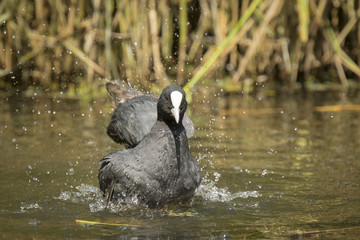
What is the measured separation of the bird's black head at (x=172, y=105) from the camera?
12.1 ft

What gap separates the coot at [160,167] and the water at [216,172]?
0.09 metres

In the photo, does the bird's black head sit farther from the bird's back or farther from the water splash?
the water splash

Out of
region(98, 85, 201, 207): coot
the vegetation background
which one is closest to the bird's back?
region(98, 85, 201, 207): coot

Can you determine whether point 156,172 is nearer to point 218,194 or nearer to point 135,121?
point 218,194

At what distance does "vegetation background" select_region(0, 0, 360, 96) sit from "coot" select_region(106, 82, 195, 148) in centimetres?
233

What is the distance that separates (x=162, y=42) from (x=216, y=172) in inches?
124

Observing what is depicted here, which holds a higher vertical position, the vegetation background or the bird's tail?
the vegetation background

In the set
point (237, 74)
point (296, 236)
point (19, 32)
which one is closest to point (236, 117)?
point (237, 74)

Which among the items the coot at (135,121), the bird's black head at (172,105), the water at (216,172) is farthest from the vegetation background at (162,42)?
the bird's black head at (172,105)

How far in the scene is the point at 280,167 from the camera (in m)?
4.89

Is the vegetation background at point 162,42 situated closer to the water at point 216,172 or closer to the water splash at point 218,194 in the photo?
the water at point 216,172

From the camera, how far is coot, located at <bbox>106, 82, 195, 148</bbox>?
448cm

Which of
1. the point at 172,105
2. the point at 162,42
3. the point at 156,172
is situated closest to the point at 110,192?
the point at 156,172

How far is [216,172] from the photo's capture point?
15.7 feet
